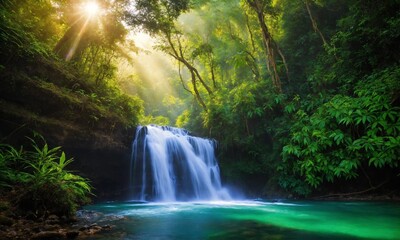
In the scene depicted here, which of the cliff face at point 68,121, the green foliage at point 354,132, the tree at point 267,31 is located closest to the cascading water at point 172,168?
the cliff face at point 68,121

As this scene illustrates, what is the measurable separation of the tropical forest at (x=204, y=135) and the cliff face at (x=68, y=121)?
Answer: 0.13ft

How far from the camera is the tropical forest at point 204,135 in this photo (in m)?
4.80

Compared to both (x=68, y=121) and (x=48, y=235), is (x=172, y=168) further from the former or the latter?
(x=48, y=235)

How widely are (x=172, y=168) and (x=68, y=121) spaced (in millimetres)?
4661

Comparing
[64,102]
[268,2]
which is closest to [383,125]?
[268,2]

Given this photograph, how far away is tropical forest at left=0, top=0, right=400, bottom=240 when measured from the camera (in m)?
4.80

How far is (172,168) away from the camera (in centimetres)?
1160

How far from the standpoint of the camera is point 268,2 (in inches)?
505

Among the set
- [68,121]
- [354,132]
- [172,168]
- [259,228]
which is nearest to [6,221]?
[259,228]

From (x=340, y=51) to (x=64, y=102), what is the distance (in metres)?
10.1

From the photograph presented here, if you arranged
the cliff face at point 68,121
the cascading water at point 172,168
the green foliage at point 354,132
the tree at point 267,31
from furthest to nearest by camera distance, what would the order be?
the tree at point 267,31 < the cascading water at point 172,168 < the cliff face at point 68,121 < the green foliage at point 354,132

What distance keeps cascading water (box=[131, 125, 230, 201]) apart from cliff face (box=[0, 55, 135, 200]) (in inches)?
21.3

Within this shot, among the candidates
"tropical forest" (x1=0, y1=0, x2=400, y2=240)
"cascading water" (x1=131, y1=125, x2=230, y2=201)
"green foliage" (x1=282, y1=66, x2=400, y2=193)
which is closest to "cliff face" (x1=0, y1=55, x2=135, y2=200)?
"tropical forest" (x1=0, y1=0, x2=400, y2=240)

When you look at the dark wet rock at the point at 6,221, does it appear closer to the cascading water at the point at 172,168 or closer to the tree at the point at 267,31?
the cascading water at the point at 172,168
